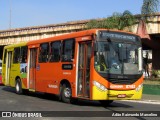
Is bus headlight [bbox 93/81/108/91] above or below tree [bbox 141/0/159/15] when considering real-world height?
below

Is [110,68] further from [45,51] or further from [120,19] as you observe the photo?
[120,19]

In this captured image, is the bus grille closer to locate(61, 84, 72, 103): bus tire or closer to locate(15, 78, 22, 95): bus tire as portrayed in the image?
locate(61, 84, 72, 103): bus tire

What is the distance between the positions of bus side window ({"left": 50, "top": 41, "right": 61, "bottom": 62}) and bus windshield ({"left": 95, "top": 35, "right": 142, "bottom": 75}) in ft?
10.2

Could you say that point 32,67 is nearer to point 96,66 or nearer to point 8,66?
point 8,66

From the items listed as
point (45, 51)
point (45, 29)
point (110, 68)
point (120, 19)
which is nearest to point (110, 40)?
point (110, 68)

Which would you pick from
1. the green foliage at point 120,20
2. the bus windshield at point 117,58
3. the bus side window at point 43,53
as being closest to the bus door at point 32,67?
the bus side window at point 43,53

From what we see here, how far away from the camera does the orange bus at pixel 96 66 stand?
1642 centimetres

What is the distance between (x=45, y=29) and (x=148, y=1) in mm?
22346

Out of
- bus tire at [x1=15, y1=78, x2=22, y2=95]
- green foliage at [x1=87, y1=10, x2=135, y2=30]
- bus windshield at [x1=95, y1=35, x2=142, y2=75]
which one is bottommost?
bus tire at [x1=15, y1=78, x2=22, y2=95]

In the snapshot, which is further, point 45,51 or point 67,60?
point 45,51

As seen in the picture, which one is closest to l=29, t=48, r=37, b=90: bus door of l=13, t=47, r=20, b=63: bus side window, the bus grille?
l=13, t=47, r=20, b=63: bus side window

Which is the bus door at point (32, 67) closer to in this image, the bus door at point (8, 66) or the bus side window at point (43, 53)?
the bus side window at point (43, 53)

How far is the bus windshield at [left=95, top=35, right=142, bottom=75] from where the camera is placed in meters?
16.4

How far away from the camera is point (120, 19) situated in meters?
33.5
